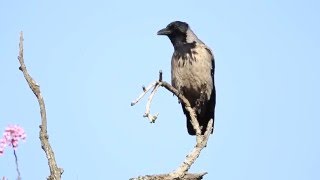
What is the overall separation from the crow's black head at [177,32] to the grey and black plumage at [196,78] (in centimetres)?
23

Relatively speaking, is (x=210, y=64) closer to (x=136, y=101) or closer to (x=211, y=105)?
(x=211, y=105)

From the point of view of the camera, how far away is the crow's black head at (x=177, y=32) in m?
9.06

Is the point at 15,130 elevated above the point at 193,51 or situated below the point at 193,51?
below

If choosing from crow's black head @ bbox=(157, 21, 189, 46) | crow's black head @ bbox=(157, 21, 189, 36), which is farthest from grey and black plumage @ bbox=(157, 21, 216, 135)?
crow's black head @ bbox=(157, 21, 189, 36)

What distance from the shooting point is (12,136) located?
3.71 m

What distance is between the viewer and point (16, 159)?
338 centimetres

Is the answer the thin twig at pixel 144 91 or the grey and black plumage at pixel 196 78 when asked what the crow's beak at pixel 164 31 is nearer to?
the grey and black plumage at pixel 196 78

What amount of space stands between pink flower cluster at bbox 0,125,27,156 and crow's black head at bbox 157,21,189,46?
5.47 meters

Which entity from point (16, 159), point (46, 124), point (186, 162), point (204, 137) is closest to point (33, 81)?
point (46, 124)

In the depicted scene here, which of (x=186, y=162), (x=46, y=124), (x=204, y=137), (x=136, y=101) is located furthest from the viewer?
(x=204, y=137)

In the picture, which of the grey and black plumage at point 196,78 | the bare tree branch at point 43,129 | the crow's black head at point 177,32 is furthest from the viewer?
the crow's black head at point 177,32

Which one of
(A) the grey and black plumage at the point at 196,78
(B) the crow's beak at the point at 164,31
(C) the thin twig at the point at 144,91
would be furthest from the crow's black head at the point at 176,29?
(C) the thin twig at the point at 144,91

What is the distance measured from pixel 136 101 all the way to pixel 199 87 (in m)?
4.04

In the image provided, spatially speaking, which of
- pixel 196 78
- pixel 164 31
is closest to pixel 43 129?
pixel 196 78
